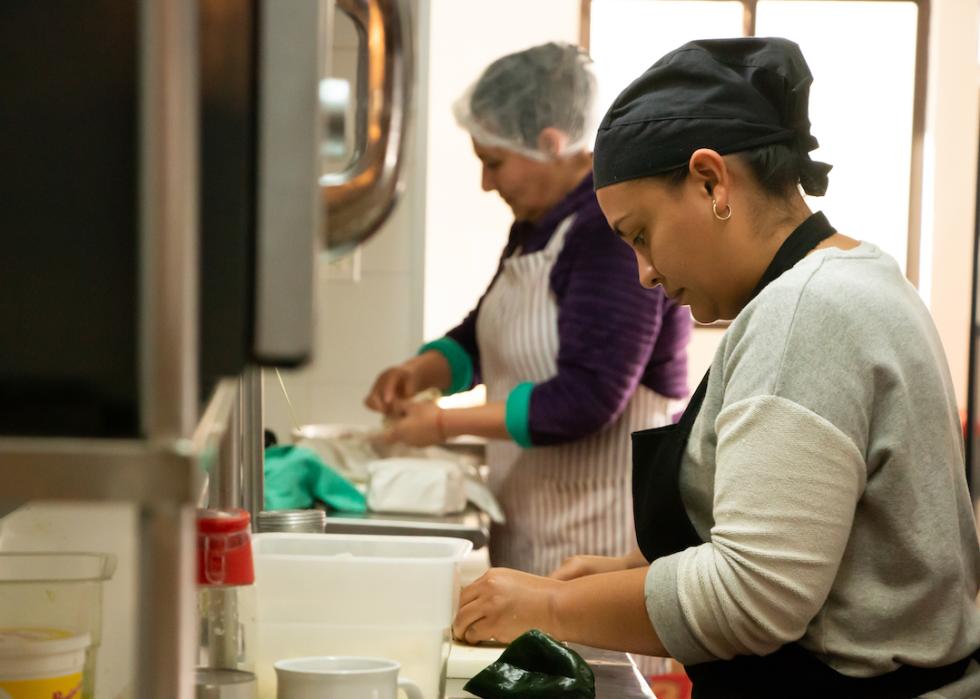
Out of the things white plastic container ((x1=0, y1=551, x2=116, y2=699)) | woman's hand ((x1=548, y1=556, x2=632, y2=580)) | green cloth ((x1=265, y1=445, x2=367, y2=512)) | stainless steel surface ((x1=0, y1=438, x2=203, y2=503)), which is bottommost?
green cloth ((x1=265, y1=445, x2=367, y2=512))

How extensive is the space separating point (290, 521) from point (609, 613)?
1.98ft

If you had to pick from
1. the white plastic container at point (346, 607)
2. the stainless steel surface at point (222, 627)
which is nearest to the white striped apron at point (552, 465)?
the white plastic container at point (346, 607)

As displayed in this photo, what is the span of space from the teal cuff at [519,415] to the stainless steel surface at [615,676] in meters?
0.78

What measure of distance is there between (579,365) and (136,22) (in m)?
1.75

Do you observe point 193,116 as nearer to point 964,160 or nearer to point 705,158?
point 705,158

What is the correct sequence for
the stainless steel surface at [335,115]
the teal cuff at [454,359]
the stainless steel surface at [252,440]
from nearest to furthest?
the stainless steel surface at [335,115], the stainless steel surface at [252,440], the teal cuff at [454,359]

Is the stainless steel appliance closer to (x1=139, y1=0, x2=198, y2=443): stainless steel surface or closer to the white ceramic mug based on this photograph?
(x1=139, y1=0, x2=198, y2=443): stainless steel surface

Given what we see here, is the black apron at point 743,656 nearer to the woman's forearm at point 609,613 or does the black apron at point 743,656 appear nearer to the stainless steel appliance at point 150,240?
the woman's forearm at point 609,613

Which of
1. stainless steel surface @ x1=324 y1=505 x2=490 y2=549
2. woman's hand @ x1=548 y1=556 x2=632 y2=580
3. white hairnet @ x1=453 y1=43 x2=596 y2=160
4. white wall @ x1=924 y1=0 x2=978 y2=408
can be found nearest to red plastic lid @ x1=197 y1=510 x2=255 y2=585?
woman's hand @ x1=548 y1=556 x2=632 y2=580

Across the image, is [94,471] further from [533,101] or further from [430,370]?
[430,370]

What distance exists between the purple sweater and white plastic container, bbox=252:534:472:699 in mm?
1162

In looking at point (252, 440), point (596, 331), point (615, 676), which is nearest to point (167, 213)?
point (615, 676)

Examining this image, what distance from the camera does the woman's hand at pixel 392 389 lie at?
255 centimetres

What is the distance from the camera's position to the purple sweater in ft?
7.06
